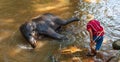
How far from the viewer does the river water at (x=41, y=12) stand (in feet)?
21.3

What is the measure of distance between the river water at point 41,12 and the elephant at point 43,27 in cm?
16

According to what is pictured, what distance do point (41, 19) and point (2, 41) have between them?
4.14ft

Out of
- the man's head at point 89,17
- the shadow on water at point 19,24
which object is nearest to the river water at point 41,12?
the shadow on water at point 19,24

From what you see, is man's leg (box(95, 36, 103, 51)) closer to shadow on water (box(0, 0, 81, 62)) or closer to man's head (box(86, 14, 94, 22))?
shadow on water (box(0, 0, 81, 62))

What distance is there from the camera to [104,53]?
20.8 feet

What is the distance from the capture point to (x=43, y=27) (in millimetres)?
7223

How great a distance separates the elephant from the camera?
6.83 meters

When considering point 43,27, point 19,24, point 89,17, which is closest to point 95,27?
point 43,27

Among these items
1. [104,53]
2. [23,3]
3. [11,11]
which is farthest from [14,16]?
[104,53]

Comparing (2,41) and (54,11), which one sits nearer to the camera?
(2,41)

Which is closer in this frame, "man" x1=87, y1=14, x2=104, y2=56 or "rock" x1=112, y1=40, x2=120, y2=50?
"man" x1=87, y1=14, x2=104, y2=56

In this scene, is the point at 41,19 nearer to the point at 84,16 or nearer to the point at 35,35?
the point at 35,35

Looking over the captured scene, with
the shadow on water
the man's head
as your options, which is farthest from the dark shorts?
the man's head

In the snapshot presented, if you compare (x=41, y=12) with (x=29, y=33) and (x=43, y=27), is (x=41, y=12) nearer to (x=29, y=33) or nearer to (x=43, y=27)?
(x=43, y=27)
